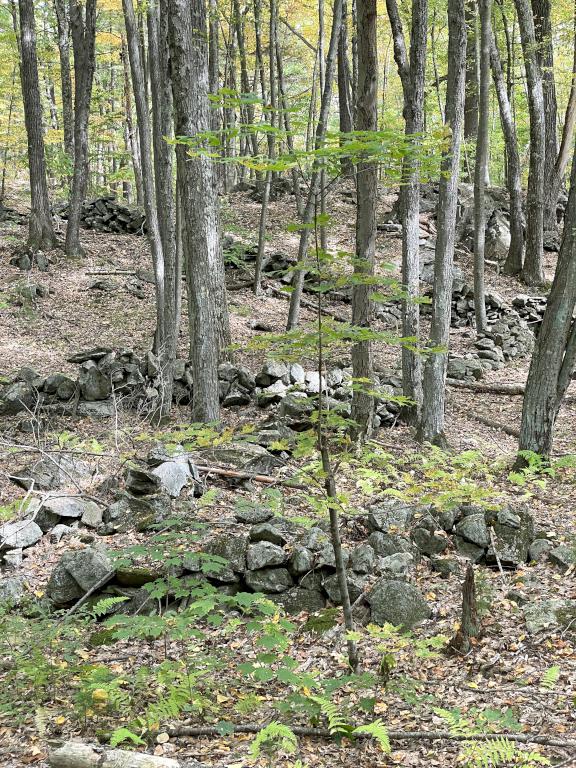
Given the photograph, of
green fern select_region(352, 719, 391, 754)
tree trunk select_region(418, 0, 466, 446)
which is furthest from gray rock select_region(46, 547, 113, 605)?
tree trunk select_region(418, 0, 466, 446)

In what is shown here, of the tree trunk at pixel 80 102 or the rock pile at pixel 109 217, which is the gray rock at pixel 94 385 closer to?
the tree trunk at pixel 80 102

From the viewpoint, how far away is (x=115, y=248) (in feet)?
51.8

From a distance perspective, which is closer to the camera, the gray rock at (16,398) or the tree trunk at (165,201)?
the gray rock at (16,398)

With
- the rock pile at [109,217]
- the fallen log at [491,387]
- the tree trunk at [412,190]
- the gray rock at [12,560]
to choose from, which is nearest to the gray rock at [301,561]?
the gray rock at [12,560]

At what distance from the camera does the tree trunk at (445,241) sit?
7.60 meters

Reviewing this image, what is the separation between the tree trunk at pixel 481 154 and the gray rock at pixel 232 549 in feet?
31.4

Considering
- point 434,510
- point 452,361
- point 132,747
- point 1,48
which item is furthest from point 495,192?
point 132,747

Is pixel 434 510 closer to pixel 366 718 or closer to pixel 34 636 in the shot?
pixel 366 718

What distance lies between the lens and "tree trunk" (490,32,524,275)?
48.3 ft

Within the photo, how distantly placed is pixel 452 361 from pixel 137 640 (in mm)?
8422

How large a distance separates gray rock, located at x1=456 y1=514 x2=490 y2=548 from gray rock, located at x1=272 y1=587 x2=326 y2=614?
1304 millimetres

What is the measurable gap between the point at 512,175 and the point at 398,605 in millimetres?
13465

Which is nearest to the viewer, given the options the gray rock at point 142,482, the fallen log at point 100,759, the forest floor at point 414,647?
the fallen log at point 100,759

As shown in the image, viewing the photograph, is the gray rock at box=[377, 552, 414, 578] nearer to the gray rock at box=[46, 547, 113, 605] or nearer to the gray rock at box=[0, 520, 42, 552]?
the gray rock at box=[46, 547, 113, 605]
